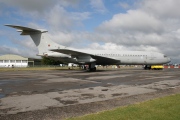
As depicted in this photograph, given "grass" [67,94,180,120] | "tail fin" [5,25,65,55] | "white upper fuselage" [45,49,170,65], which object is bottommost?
"grass" [67,94,180,120]

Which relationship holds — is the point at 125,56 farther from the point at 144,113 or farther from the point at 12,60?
the point at 12,60

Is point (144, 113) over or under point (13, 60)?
under

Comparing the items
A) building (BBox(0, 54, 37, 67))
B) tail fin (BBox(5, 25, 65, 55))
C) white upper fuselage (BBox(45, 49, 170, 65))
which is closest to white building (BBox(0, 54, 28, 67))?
building (BBox(0, 54, 37, 67))

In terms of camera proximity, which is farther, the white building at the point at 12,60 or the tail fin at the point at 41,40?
the white building at the point at 12,60

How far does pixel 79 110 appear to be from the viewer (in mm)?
6039

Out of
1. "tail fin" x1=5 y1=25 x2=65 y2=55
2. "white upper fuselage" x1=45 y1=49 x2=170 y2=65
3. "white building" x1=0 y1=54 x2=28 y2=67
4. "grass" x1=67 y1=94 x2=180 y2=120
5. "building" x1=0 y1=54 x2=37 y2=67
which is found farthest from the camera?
"building" x1=0 y1=54 x2=37 y2=67

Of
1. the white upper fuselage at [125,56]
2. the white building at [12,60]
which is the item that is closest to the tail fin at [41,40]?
the white upper fuselage at [125,56]

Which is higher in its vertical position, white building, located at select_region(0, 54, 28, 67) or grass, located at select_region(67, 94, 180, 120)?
white building, located at select_region(0, 54, 28, 67)

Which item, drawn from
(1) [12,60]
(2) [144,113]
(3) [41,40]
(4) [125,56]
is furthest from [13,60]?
(2) [144,113]

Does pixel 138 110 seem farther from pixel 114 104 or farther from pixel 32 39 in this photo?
pixel 32 39

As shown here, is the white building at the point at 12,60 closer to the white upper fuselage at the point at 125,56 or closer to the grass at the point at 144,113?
the white upper fuselage at the point at 125,56

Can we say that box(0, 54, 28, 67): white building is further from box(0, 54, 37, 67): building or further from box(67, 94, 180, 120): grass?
box(67, 94, 180, 120): grass

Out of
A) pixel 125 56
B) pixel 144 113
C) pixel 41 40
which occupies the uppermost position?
pixel 41 40

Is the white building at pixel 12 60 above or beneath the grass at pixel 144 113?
above
